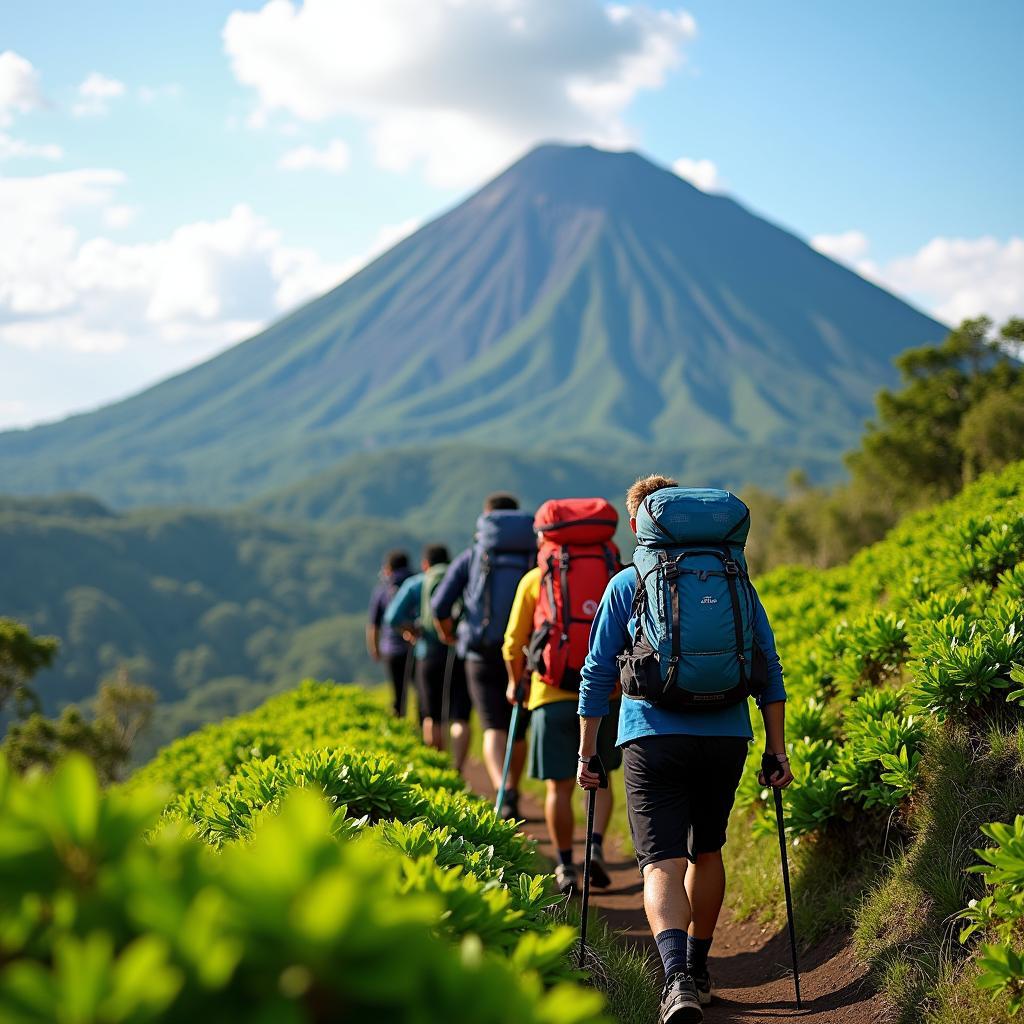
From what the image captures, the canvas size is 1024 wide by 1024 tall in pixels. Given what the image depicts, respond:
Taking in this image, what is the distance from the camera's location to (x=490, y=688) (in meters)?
8.13

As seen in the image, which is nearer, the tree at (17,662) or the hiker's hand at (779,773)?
the hiker's hand at (779,773)

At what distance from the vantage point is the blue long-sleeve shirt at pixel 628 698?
A: 14.4ft

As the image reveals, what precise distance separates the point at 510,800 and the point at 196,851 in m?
7.06

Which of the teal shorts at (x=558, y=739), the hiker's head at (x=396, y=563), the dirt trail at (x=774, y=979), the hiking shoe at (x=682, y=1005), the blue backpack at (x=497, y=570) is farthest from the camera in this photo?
the hiker's head at (x=396, y=563)

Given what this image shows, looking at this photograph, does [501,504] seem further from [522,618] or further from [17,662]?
[17,662]

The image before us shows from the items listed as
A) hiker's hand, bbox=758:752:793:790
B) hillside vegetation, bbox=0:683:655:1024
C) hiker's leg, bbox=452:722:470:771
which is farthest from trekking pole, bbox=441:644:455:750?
hillside vegetation, bbox=0:683:655:1024

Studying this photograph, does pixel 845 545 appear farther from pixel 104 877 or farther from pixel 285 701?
pixel 104 877

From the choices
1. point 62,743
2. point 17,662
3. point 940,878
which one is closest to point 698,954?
point 940,878

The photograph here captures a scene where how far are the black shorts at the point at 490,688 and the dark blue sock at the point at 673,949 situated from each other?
3.91m

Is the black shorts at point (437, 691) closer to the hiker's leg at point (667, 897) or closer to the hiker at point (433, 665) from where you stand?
the hiker at point (433, 665)

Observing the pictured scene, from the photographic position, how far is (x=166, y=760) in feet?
31.2

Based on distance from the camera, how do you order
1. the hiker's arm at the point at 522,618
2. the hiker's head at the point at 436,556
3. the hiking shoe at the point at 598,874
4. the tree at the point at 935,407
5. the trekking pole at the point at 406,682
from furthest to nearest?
the tree at the point at 935,407 < the trekking pole at the point at 406,682 < the hiker's head at the point at 436,556 < the hiking shoe at the point at 598,874 < the hiker's arm at the point at 522,618

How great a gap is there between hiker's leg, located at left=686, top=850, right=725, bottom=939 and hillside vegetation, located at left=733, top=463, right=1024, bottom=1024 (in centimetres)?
71

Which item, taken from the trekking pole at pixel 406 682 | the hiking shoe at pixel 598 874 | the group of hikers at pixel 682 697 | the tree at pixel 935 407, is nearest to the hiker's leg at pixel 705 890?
the group of hikers at pixel 682 697
